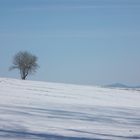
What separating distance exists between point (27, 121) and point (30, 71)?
82.2 meters

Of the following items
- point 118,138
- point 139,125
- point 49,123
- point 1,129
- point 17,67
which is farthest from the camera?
point 17,67

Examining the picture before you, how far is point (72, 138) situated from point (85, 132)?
1.18m

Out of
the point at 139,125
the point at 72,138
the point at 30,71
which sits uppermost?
the point at 30,71

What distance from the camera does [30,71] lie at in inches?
3637

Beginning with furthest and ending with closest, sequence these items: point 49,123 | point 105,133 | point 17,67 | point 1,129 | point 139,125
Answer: point 17,67 → point 139,125 → point 49,123 → point 105,133 → point 1,129

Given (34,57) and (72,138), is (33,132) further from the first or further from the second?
(34,57)

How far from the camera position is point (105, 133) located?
398 inches

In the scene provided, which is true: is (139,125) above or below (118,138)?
above

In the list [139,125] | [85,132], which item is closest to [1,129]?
[85,132]

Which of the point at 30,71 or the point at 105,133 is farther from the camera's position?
the point at 30,71

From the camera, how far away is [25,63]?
9219cm

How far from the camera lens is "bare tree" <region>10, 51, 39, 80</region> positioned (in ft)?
299

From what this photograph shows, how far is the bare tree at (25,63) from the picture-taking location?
91188 millimetres

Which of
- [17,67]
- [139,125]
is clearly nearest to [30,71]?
[17,67]
